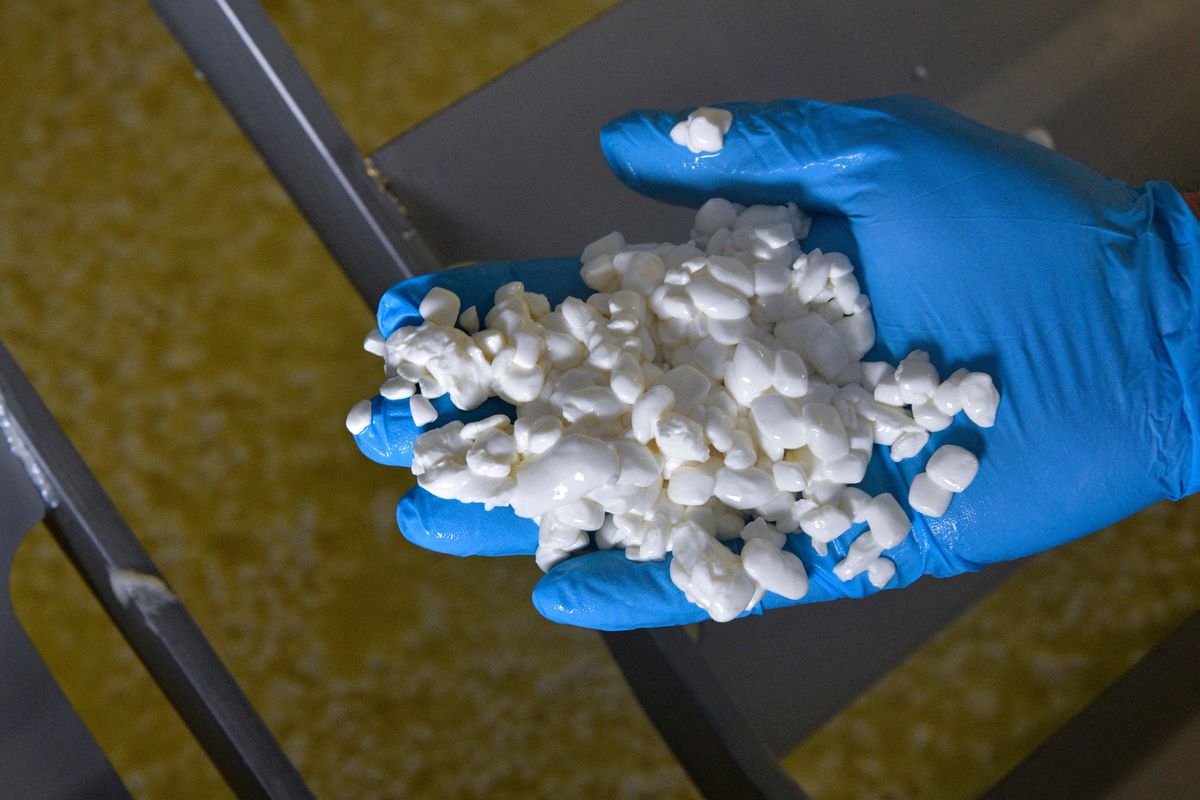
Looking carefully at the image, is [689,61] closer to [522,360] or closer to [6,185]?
[522,360]

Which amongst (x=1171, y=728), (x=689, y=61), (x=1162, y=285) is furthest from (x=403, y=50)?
(x=1171, y=728)

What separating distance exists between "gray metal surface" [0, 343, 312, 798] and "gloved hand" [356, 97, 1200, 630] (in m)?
0.25

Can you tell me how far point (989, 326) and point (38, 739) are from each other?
1.03m

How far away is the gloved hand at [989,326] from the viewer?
855mm

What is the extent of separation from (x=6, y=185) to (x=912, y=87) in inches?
66.3

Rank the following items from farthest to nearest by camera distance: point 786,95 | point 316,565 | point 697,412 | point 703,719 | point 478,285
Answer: point 316,565 < point 786,95 < point 703,719 < point 478,285 < point 697,412

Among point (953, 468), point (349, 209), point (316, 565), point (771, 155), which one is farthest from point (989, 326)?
point (316, 565)

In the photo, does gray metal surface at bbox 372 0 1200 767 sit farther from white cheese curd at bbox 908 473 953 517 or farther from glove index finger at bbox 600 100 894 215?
white cheese curd at bbox 908 473 953 517

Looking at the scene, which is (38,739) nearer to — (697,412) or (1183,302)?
(697,412)

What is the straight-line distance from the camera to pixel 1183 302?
850 millimetres

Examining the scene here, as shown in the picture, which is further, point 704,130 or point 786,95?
point 786,95

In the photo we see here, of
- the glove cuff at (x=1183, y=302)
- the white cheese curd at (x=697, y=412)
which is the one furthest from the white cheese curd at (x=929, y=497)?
the glove cuff at (x=1183, y=302)

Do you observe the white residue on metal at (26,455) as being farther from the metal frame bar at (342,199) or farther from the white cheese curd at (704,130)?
the white cheese curd at (704,130)

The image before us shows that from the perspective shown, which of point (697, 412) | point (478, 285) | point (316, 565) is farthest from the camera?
point (316, 565)
